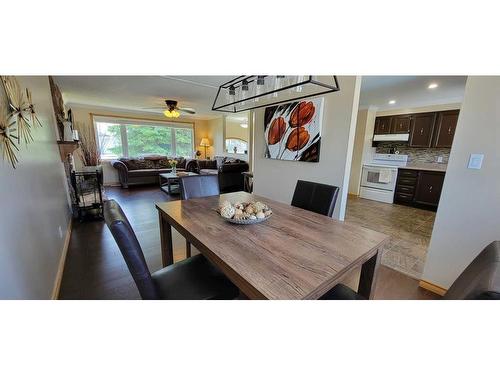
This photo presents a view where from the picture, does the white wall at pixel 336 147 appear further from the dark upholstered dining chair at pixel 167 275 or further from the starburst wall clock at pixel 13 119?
the starburst wall clock at pixel 13 119

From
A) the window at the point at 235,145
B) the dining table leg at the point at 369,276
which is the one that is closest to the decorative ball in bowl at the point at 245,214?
the dining table leg at the point at 369,276

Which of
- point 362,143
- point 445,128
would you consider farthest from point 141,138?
point 445,128

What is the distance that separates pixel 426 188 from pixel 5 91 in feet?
18.7

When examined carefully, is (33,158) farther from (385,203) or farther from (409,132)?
(409,132)

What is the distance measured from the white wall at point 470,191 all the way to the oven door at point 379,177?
3168 mm

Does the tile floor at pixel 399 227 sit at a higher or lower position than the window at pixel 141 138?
lower

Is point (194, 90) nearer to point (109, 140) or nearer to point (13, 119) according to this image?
point (13, 119)

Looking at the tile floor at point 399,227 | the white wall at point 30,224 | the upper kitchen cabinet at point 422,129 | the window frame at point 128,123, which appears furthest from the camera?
the window frame at point 128,123

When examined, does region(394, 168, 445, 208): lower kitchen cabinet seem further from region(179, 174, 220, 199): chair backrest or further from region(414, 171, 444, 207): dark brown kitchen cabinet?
region(179, 174, 220, 199): chair backrest

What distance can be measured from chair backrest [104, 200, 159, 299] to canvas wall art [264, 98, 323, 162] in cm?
213

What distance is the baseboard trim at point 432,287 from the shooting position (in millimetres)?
1695

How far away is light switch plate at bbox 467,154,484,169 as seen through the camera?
56.3 inches

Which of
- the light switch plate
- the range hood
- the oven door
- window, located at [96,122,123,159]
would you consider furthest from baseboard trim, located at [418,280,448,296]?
window, located at [96,122,123,159]

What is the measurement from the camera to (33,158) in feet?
5.42
